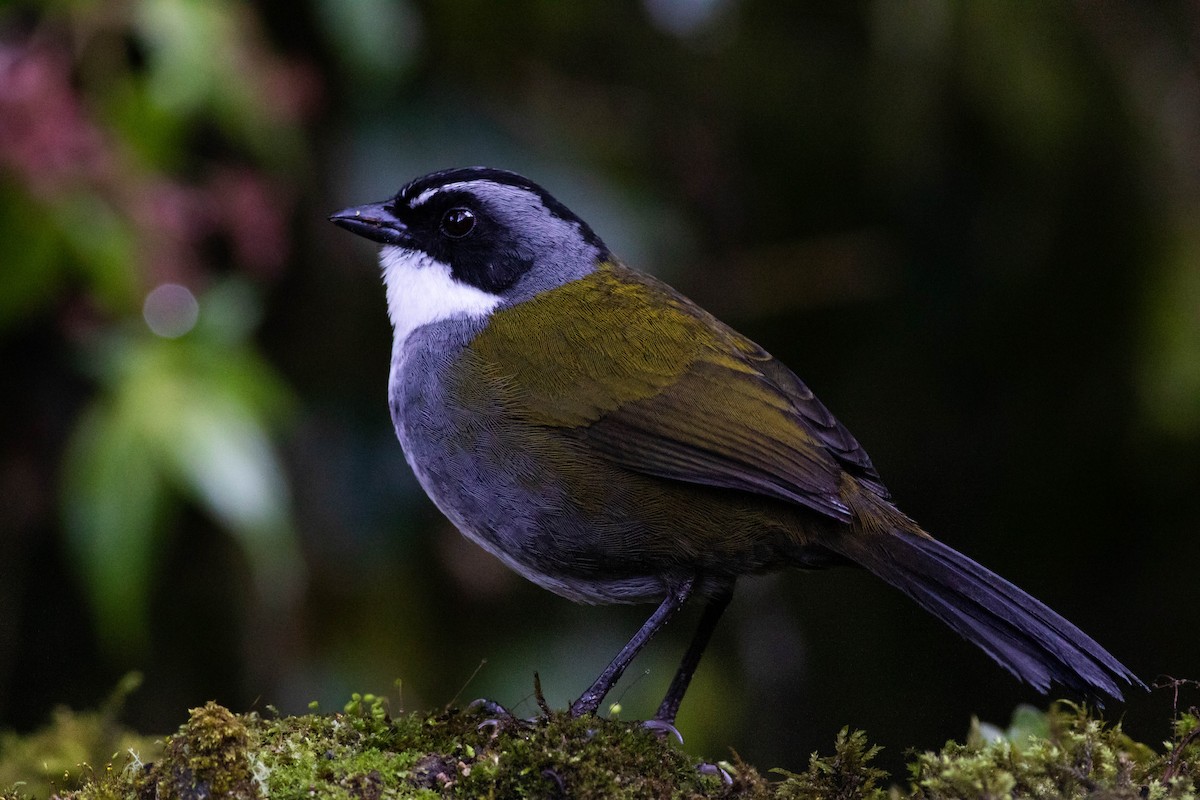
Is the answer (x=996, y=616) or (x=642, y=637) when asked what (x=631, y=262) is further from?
(x=996, y=616)

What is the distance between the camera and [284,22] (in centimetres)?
457

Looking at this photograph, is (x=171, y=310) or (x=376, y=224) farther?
(x=171, y=310)

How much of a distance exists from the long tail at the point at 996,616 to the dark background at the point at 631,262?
1.92 m

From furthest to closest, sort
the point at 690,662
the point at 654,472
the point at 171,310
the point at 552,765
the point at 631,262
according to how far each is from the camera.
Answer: the point at 631,262, the point at 171,310, the point at 690,662, the point at 654,472, the point at 552,765

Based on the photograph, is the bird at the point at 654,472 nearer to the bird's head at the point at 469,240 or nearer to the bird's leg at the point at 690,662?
the bird's leg at the point at 690,662

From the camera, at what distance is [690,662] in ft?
11.2

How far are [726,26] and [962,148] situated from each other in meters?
1.17

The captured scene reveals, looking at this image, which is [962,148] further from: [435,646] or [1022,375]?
[435,646]

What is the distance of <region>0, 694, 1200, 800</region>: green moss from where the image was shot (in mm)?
2354

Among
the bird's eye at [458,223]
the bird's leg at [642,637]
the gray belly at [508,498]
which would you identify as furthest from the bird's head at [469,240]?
the bird's leg at [642,637]

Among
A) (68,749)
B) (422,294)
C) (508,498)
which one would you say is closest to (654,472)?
(508,498)

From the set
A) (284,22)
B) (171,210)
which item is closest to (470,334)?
(171,210)

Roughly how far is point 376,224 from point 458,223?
25cm

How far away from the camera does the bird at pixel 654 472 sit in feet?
9.94
